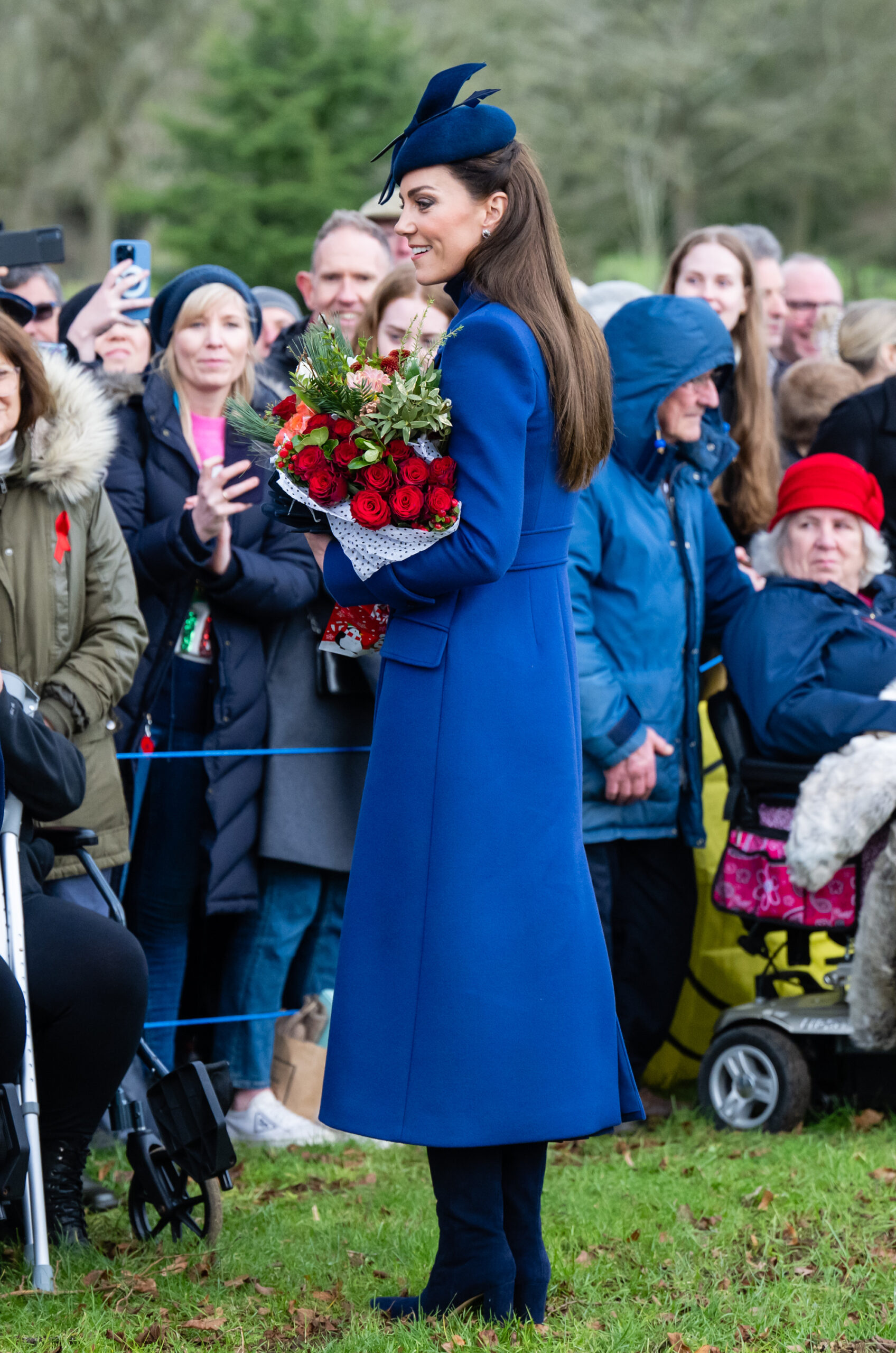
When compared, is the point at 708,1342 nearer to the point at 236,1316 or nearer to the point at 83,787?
the point at 236,1316

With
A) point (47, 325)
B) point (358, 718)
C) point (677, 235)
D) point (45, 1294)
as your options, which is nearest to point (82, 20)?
point (677, 235)

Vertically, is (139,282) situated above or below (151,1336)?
above

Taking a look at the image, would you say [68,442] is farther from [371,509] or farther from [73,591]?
[371,509]

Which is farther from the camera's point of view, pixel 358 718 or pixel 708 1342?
pixel 358 718

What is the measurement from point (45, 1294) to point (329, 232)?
4.29m

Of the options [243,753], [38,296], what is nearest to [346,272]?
[38,296]

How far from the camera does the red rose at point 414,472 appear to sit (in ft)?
10.1

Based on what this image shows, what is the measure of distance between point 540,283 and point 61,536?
186 centimetres

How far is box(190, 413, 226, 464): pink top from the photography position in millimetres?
5285

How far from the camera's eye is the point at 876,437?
6.09 m

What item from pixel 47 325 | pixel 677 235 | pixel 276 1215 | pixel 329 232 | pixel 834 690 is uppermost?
pixel 677 235

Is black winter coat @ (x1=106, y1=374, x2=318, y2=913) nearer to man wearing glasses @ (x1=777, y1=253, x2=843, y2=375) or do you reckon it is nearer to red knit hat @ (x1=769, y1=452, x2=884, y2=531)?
red knit hat @ (x1=769, y1=452, x2=884, y2=531)

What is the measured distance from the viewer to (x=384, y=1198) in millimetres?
4578

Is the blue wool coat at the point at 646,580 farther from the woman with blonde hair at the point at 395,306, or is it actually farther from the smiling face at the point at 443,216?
the smiling face at the point at 443,216
